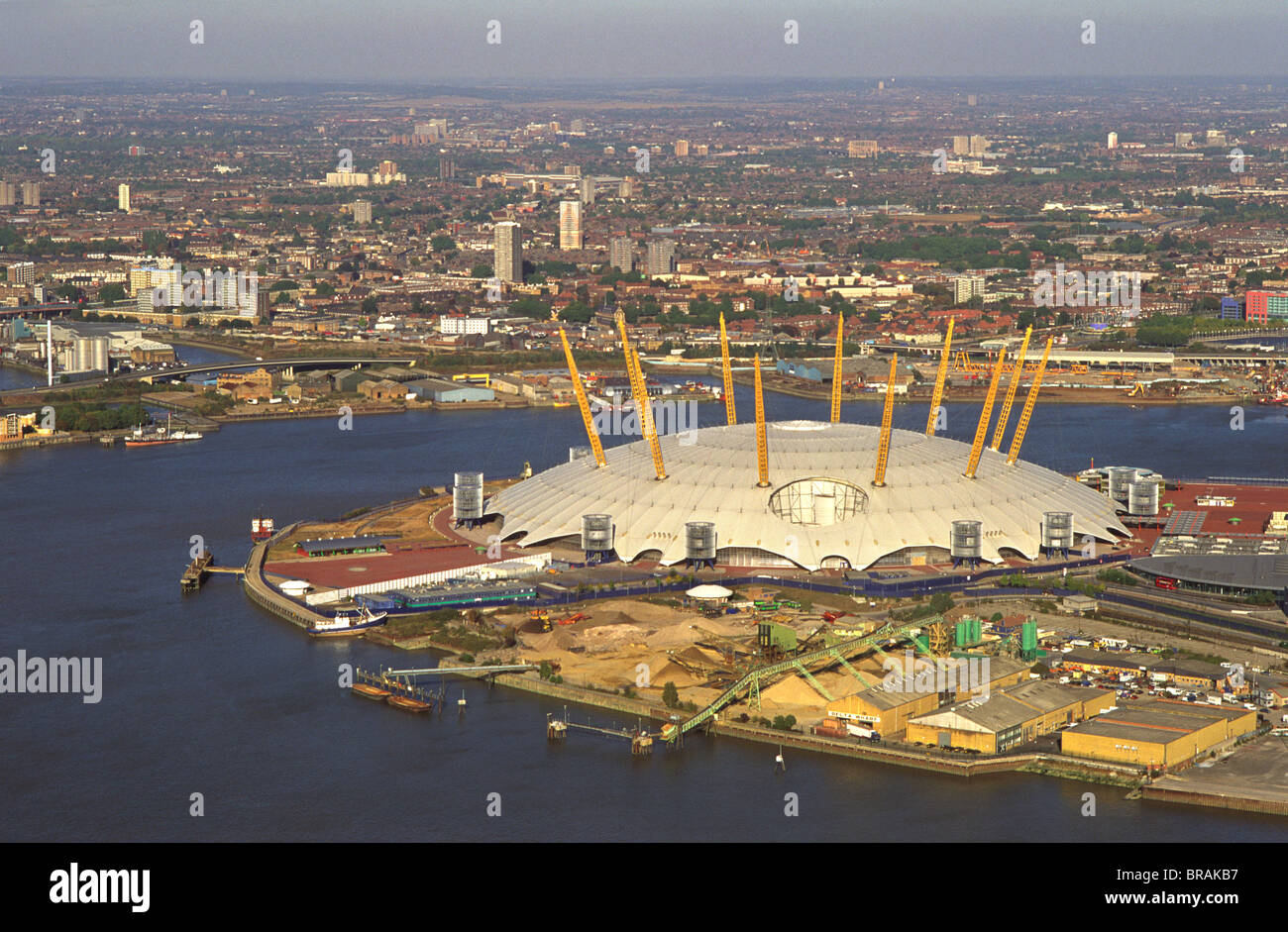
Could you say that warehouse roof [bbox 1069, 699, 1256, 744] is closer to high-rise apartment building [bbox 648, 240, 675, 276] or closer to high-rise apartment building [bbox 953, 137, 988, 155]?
high-rise apartment building [bbox 648, 240, 675, 276]

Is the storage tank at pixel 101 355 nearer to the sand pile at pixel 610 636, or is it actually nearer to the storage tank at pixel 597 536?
the storage tank at pixel 597 536

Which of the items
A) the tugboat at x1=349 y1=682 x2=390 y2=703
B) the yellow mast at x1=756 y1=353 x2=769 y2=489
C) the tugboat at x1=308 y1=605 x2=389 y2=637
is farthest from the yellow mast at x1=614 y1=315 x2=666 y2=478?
the tugboat at x1=349 y1=682 x2=390 y2=703

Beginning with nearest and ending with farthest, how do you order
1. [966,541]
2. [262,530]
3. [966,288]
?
[966,541]
[262,530]
[966,288]

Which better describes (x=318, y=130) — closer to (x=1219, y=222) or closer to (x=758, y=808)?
(x=1219, y=222)

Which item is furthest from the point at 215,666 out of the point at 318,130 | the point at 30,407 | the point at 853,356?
the point at 318,130

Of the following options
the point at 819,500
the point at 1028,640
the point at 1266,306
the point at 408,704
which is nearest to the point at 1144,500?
the point at 819,500

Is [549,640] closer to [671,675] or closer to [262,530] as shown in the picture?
[671,675]
